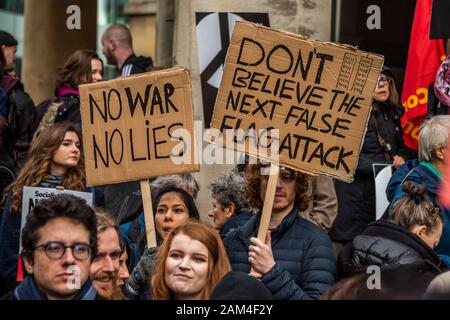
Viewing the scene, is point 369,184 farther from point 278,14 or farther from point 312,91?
point 312,91

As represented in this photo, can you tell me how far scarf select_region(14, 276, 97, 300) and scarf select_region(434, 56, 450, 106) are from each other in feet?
16.9

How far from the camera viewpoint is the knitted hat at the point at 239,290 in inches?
222

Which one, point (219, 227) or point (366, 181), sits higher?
point (366, 181)

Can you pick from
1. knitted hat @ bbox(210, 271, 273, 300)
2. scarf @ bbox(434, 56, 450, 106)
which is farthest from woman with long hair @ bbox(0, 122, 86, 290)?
knitted hat @ bbox(210, 271, 273, 300)

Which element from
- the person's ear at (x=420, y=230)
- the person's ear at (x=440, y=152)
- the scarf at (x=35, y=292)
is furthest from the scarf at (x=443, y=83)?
the scarf at (x=35, y=292)

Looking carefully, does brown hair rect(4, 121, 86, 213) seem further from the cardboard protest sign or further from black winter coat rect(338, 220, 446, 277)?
black winter coat rect(338, 220, 446, 277)

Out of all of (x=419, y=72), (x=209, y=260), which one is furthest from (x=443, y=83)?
(x=209, y=260)

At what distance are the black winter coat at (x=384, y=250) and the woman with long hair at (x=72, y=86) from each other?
364cm

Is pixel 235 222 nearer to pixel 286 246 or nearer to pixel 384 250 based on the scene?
pixel 286 246

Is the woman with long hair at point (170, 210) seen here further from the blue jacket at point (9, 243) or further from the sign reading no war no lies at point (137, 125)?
the blue jacket at point (9, 243)

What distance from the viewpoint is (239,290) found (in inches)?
223

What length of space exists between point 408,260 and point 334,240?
318 centimetres

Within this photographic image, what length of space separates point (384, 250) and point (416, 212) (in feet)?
1.96
